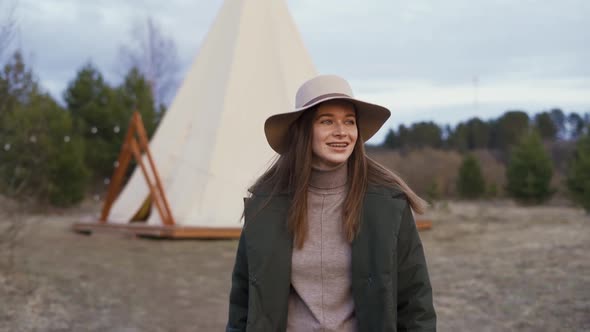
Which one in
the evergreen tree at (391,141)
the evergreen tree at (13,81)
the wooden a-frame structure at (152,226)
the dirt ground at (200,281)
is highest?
the evergreen tree at (391,141)

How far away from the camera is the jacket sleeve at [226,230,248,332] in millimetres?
2002

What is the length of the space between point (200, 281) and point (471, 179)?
11095 mm

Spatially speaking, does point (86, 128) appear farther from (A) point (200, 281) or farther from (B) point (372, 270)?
(B) point (372, 270)

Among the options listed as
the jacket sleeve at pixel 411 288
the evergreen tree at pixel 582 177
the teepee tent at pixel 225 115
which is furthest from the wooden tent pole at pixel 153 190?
the jacket sleeve at pixel 411 288

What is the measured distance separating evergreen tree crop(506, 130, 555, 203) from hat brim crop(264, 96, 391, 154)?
1290cm

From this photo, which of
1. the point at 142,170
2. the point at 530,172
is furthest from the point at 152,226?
the point at 530,172

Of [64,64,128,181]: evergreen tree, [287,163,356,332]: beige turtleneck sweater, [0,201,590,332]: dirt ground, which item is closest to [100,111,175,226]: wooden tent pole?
[0,201,590,332]: dirt ground

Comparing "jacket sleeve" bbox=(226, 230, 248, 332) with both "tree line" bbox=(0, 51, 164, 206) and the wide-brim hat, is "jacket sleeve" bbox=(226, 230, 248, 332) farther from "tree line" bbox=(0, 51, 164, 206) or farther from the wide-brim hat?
"tree line" bbox=(0, 51, 164, 206)

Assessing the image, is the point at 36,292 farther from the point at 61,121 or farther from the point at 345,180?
the point at 61,121

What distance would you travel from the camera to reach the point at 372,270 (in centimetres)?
186

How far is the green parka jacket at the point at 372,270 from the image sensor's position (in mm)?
1847

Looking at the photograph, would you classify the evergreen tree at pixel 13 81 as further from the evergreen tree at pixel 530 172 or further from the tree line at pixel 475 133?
the tree line at pixel 475 133

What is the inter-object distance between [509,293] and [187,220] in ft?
15.1

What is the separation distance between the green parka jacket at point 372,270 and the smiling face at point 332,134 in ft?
0.47
